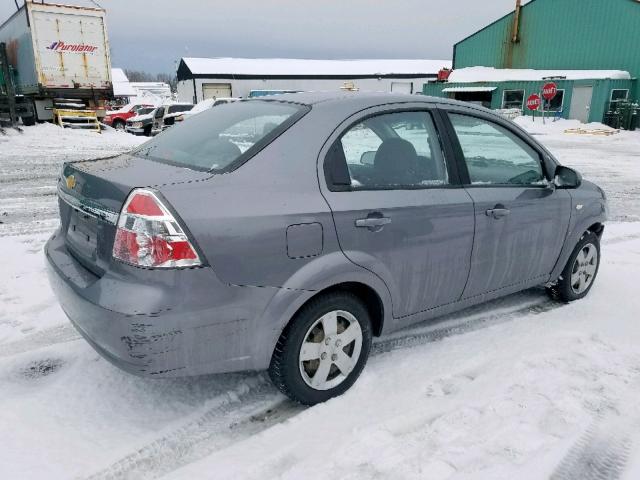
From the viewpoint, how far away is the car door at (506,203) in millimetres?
3285

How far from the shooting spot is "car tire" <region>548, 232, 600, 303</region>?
4.16 m

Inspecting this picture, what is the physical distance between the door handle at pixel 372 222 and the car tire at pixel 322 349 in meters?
0.39

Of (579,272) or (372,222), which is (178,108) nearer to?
(579,272)

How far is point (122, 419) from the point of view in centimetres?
265

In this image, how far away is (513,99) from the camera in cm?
3030

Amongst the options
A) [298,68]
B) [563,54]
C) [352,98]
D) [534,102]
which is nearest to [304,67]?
[298,68]

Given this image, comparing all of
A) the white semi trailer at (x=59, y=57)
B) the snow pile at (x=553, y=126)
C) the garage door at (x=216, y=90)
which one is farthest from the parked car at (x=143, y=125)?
the garage door at (x=216, y=90)

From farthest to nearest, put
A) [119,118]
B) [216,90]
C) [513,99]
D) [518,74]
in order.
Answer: [216,90]
[518,74]
[513,99]
[119,118]

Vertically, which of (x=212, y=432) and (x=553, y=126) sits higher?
(x=212, y=432)

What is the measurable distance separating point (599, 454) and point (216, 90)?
51773 millimetres

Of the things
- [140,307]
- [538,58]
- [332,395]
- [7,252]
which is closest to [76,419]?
[140,307]

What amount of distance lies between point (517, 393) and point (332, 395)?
105cm

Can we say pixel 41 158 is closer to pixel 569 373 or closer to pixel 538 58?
pixel 569 373

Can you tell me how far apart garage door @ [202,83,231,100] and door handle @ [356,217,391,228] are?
1978 inches
